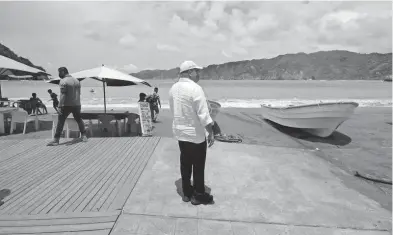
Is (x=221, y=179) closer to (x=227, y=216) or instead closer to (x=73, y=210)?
(x=227, y=216)

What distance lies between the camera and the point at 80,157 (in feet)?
19.6

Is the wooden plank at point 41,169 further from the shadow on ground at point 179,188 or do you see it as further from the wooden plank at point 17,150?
the shadow on ground at point 179,188

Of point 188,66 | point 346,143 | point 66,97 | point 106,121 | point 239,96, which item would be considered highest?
point 188,66

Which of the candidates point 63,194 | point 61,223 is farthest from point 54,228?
point 63,194

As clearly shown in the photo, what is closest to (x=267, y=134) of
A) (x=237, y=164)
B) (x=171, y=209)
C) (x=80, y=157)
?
(x=237, y=164)

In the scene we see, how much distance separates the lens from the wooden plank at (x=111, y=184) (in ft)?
12.0

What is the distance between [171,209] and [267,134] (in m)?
8.44

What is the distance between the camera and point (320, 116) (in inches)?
407

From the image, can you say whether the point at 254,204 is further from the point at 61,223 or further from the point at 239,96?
the point at 239,96

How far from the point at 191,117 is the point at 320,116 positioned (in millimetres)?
8509

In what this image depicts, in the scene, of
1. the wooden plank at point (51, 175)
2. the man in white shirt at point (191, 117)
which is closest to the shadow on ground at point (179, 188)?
the man in white shirt at point (191, 117)

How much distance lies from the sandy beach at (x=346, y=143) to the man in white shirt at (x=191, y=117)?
3384 mm

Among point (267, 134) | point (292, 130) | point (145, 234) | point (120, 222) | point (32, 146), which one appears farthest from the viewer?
point (292, 130)

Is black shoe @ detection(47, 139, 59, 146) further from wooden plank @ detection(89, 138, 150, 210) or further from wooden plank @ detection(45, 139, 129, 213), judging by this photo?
wooden plank @ detection(89, 138, 150, 210)
